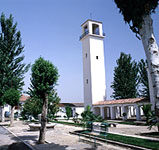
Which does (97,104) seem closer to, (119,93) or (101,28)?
(119,93)

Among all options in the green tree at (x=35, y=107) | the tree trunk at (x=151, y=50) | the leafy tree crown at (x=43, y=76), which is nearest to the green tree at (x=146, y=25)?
the tree trunk at (x=151, y=50)

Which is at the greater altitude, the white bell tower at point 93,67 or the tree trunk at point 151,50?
the white bell tower at point 93,67

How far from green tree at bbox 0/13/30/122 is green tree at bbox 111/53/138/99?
22198mm

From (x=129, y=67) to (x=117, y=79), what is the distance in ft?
13.2

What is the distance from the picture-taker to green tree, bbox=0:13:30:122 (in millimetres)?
27375

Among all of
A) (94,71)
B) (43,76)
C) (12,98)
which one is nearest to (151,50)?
(43,76)

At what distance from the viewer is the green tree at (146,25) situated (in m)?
3.65

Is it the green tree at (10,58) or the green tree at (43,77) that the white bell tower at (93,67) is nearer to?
the green tree at (10,58)

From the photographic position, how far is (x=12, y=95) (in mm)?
20234

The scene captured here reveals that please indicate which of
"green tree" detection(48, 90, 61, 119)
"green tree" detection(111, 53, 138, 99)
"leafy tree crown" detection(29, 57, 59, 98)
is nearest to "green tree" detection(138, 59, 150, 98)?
"green tree" detection(111, 53, 138, 99)

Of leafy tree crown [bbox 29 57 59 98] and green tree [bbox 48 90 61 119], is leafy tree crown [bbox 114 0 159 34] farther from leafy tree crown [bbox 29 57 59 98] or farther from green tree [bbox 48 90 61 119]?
green tree [bbox 48 90 61 119]

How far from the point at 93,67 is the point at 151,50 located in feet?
93.6

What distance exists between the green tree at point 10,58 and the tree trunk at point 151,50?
85.2 feet

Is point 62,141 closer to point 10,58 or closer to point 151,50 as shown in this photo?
point 151,50
